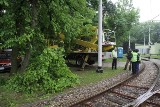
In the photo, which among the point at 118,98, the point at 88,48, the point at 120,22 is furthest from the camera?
the point at 120,22

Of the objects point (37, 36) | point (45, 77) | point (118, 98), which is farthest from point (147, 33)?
point (118, 98)

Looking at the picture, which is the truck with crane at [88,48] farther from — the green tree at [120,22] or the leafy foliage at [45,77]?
the green tree at [120,22]

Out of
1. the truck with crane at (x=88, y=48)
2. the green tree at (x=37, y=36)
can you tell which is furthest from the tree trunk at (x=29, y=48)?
the truck with crane at (x=88, y=48)

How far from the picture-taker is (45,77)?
1310 cm

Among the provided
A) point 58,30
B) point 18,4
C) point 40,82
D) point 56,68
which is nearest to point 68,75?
point 56,68

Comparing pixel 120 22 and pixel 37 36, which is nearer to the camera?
pixel 37 36

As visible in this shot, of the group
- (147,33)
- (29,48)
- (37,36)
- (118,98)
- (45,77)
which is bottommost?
(118,98)

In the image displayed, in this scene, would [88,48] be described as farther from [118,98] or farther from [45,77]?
[118,98]

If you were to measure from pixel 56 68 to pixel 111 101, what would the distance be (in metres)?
4.64

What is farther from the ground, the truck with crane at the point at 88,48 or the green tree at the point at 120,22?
the green tree at the point at 120,22

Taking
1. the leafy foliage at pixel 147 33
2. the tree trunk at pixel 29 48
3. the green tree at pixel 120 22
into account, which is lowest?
the tree trunk at pixel 29 48

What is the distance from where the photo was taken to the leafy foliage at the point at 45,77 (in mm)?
12624

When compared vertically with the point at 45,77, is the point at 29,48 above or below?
above

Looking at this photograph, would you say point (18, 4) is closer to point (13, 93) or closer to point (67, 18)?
point (67, 18)
